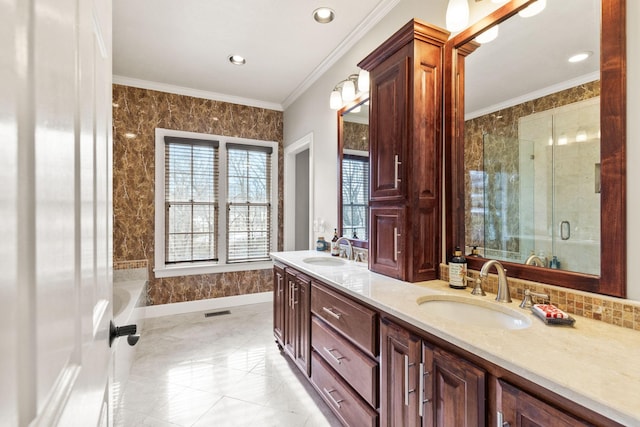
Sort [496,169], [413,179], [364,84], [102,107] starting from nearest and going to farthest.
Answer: [102,107], [496,169], [413,179], [364,84]

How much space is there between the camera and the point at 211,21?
2424 mm

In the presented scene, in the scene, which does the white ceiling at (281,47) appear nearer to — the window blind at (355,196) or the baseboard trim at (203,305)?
the window blind at (355,196)

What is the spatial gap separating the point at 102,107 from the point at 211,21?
7.01ft

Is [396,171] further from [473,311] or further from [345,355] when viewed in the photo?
[345,355]

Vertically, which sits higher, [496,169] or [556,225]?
[496,169]

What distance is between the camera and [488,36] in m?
1.56

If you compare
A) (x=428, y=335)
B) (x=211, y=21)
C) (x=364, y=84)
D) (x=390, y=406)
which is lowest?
(x=390, y=406)

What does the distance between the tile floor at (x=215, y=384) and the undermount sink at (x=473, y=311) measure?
1053mm

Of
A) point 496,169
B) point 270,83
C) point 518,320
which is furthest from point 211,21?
point 518,320

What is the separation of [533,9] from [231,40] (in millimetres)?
2315

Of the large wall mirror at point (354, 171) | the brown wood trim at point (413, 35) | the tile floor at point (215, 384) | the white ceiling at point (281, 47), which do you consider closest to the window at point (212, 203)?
the white ceiling at point (281, 47)

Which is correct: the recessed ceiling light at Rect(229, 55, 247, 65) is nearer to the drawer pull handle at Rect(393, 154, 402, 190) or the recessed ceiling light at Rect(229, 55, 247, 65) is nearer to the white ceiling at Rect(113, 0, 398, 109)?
the white ceiling at Rect(113, 0, 398, 109)

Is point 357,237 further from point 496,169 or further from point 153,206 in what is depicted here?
point 153,206

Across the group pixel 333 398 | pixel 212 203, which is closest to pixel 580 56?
pixel 333 398
